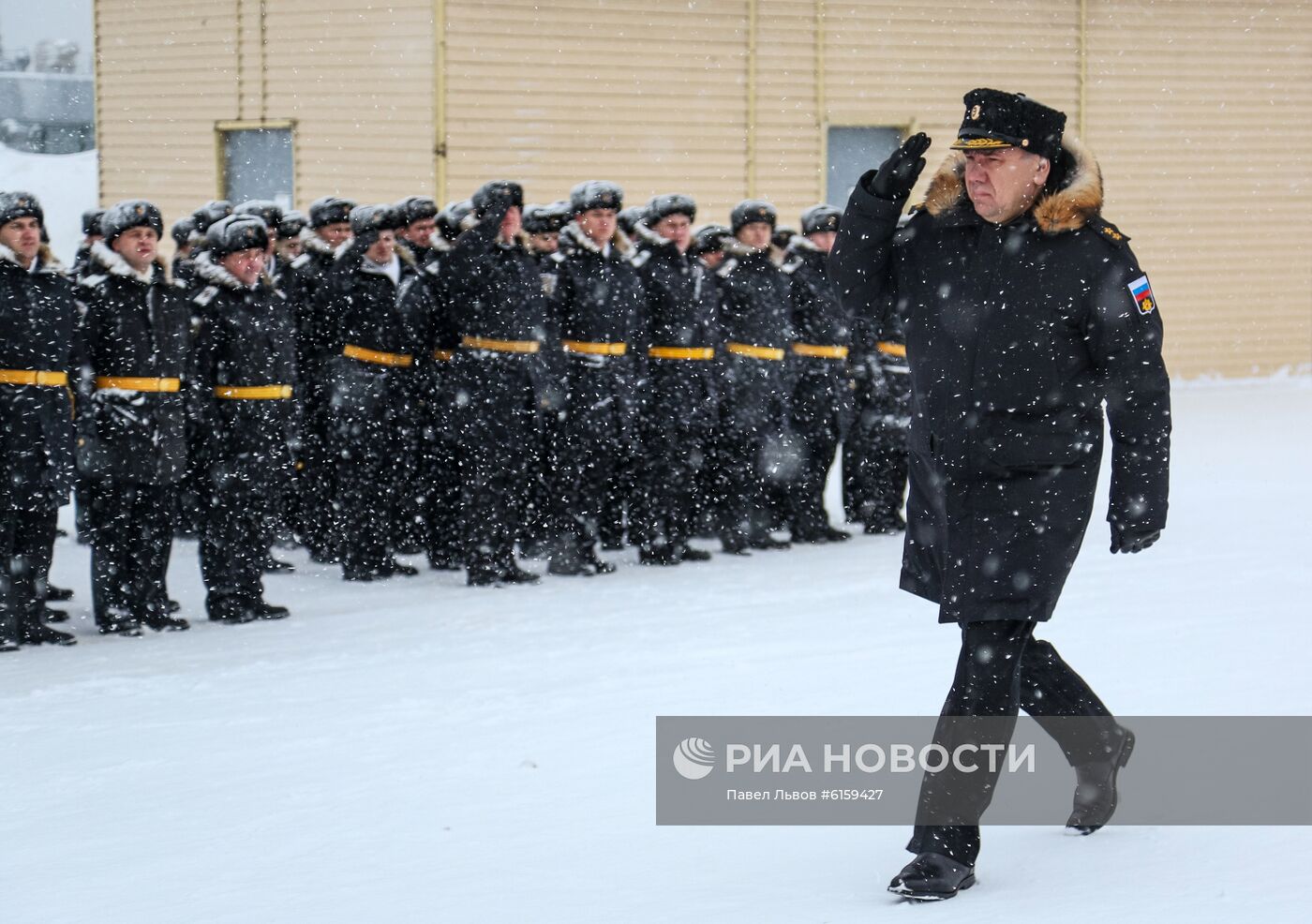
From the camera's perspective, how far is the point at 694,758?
226 inches

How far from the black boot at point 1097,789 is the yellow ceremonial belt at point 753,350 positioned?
18.2 feet

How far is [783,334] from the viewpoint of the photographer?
10164mm


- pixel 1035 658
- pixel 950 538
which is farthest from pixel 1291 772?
pixel 950 538

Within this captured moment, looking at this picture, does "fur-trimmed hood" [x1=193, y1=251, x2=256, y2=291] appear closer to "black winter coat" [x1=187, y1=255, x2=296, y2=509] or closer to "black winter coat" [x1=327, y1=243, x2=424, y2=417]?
"black winter coat" [x1=187, y1=255, x2=296, y2=509]

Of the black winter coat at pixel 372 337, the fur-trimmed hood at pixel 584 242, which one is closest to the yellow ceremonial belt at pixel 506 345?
the black winter coat at pixel 372 337

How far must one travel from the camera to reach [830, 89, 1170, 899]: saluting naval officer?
4164mm

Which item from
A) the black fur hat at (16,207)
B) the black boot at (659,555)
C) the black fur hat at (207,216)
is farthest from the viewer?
the black fur hat at (207,216)

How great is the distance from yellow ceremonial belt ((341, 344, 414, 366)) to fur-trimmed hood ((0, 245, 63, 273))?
195 centimetres

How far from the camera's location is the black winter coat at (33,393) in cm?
743

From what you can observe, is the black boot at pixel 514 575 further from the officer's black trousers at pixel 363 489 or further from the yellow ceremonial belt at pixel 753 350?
the yellow ceremonial belt at pixel 753 350

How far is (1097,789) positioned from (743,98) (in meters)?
13.1

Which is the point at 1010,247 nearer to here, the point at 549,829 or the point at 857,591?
the point at 549,829

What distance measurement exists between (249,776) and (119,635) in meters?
2.72

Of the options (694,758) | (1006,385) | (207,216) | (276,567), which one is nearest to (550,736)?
(694,758)
